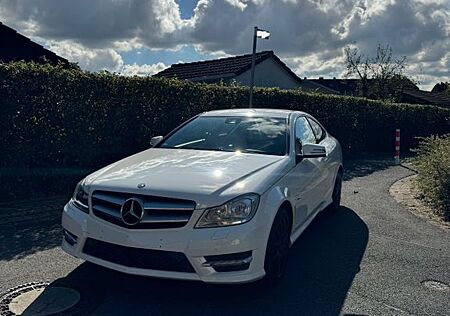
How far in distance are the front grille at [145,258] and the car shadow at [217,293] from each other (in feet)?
1.17

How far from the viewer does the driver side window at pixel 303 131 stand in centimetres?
516

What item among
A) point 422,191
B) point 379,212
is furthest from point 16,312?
point 422,191

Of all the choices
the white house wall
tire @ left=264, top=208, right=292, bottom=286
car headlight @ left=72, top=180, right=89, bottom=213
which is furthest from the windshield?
the white house wall

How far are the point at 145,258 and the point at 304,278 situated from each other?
1.64m

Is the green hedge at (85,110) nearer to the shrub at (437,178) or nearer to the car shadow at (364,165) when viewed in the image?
the car shadow at (364,165)

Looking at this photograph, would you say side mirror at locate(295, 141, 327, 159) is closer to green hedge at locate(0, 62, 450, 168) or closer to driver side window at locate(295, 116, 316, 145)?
driver side window at locate(295, 116, 316, 145)

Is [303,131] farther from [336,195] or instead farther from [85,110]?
[85,110]

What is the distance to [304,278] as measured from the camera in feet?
13.6

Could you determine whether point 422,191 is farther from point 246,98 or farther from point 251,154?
point 251,154

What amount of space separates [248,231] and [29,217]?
386 cm

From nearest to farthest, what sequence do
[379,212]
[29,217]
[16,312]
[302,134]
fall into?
[16,312] < [302,134] < [29,217] < [379,212]

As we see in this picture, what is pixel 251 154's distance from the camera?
14.6 feet

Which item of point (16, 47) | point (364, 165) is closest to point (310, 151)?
point (364, 165)

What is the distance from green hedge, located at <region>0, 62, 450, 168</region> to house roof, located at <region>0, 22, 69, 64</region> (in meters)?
5.42
